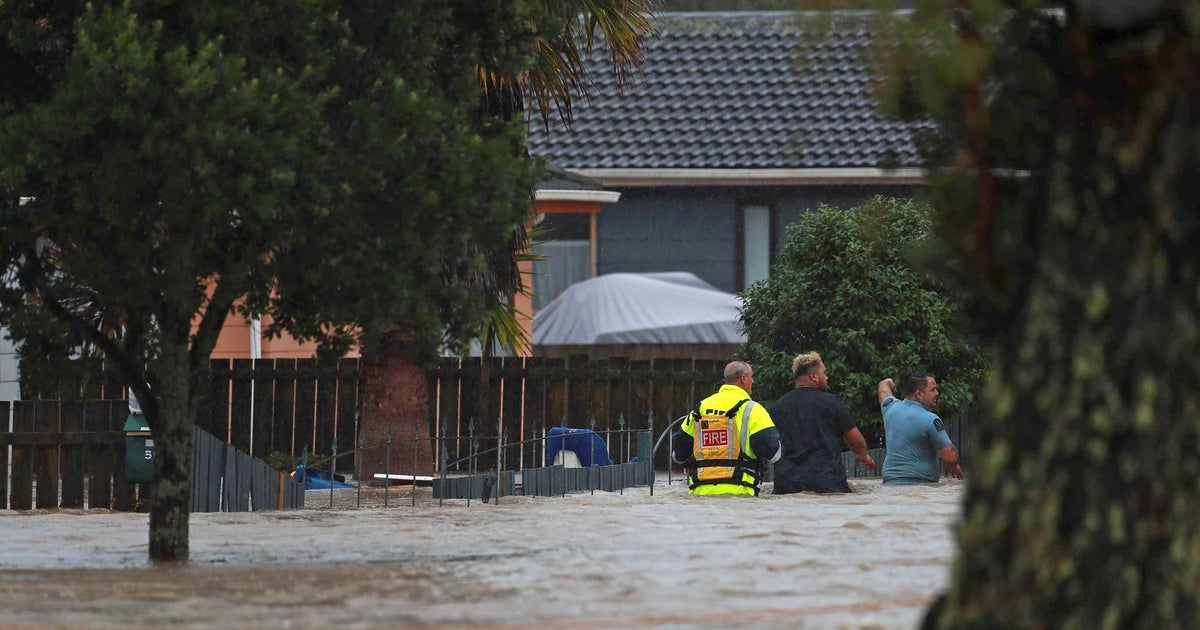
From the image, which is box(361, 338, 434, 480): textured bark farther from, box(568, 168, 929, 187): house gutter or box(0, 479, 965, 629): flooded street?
box(568, 168, 929, 187): house gutter

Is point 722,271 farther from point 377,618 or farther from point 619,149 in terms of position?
point 377,618

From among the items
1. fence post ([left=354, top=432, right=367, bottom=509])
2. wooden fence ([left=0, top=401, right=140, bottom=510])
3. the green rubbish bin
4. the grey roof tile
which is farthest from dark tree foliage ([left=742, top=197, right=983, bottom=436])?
the grey roof tile

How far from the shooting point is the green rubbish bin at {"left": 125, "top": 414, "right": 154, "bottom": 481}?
1459cm

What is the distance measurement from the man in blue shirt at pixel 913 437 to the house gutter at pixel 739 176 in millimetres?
11217

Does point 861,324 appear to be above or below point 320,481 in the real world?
above

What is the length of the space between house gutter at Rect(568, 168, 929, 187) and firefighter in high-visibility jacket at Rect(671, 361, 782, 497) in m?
12.4

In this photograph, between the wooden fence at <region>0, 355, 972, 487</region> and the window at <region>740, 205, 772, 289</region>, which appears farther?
the window at <region>740, 205, 772, 289</region>

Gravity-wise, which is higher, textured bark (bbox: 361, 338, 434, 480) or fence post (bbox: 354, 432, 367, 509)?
textured bark (bbox: 361, 338, 434, 480)

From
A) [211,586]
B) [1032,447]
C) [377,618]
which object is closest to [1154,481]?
[1032,447]

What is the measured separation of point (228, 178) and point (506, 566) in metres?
2.52

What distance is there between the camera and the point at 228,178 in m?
9.80

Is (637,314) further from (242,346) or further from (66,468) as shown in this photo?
(66,468)

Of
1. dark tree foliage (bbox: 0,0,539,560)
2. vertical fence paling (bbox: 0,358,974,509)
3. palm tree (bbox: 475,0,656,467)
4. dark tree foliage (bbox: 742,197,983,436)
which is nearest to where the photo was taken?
dark tree foliage (bbox: 0,0,539,560)

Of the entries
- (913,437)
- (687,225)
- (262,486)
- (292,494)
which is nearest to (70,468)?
(262,486)
